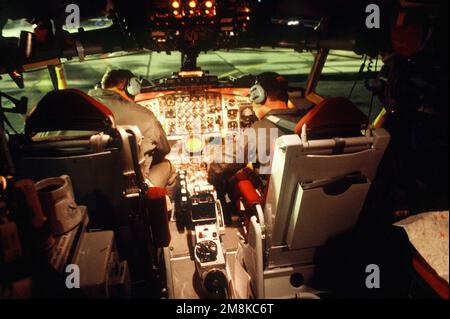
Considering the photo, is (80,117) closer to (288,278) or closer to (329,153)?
(329,153)

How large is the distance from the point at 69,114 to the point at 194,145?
5.76 ft

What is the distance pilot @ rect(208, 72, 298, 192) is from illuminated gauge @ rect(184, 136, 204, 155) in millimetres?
513

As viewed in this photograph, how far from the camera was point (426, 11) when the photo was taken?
149 centimetres

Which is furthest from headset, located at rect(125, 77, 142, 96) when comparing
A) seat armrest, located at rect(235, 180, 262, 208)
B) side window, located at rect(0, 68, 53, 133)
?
side window, located at rect(0, 68, 53, 133)

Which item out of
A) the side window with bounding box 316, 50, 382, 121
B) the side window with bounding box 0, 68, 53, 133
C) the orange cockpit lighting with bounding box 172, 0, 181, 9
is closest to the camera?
the orange cockpit lighting with bounding box 172, 0, 181, 9

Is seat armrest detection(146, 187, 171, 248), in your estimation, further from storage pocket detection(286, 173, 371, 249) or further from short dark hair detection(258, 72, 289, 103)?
short dark hair detection(258, 72, 289, 103)

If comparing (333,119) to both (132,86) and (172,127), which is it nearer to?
(172,127)

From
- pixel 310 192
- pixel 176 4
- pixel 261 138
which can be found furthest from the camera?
pixel 176 4

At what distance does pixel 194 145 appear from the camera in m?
3.49

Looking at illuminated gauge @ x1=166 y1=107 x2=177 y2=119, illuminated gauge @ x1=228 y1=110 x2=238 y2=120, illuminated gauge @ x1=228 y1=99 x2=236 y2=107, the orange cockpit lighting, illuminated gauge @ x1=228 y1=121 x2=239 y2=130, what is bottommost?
illuminated gauge @ x1=228 y1=121 x2=239 y2=130

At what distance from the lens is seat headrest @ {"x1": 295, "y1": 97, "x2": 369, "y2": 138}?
5.56 ft

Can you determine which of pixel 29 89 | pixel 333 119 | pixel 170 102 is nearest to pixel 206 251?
pixel 333 119

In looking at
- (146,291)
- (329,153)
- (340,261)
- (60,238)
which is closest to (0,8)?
(60,238)

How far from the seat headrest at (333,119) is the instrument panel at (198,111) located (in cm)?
170
